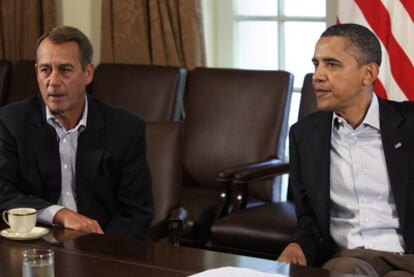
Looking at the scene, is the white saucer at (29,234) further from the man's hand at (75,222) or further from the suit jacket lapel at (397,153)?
the suit jacket lapel at (397,153)

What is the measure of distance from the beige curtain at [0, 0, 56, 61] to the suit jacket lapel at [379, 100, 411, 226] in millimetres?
2812

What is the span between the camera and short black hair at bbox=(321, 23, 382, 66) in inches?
113

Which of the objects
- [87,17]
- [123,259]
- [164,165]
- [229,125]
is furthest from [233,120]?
[123,259]

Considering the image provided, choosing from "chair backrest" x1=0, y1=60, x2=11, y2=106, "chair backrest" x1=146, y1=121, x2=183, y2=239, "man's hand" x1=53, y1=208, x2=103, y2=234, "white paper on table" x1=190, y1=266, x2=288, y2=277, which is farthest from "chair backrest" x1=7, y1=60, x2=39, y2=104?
"white paper on table" x1=190, y1=266, x2=288, y2=277

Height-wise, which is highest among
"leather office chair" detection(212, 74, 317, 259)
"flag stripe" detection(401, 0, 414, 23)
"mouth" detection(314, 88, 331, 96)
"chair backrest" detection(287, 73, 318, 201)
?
"flag stripe" detection(401, 0, 414, 23)

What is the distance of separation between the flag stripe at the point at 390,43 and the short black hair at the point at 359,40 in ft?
3.33

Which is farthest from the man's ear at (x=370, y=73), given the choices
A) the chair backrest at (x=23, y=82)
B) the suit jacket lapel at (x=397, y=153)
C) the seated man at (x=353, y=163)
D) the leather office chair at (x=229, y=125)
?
the chair backrest at (x=23, y=82)

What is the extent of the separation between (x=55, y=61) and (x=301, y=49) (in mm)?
1876

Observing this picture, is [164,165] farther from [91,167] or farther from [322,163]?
[322,163]

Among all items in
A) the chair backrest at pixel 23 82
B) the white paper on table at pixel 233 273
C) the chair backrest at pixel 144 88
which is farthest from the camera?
the chair backrest at pixel 23 82

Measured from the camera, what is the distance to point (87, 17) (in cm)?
514

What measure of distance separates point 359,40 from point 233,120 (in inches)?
59.1

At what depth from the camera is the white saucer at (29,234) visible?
2469 millimetres

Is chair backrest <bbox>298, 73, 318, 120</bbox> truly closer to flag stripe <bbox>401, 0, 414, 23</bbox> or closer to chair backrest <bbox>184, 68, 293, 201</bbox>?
chair backrest <bbox>184, 68, 293, 201</bbox>
